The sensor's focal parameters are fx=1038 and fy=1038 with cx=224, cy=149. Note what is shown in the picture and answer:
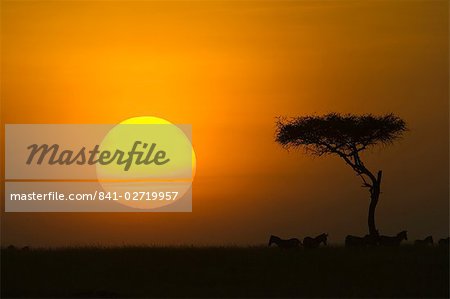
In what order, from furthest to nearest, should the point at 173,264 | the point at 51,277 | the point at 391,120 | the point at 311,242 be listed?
the point at 391,120 < the point at 311,242 < the point at 173,264 < the point at 51,277

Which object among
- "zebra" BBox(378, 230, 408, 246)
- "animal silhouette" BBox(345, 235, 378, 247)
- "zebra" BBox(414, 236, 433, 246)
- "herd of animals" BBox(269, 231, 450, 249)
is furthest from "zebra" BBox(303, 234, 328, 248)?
"zebra" BBox(414, 236, 433, 246)

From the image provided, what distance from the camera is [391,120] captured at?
43688mm

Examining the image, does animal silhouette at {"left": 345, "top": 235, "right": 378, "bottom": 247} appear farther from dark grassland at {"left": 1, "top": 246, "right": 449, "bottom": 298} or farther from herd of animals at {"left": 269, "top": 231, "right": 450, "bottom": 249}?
dark grassland at {"left": 1, "top": 246, "right": 449, "bottom": 298}

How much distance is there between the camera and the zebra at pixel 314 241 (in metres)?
38.4

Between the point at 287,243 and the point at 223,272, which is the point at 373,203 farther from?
the point at 223,272

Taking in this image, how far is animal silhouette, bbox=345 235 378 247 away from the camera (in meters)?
37.6

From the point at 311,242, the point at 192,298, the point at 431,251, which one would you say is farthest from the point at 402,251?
the point at 192,298

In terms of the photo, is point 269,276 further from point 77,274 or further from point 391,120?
point 391,120

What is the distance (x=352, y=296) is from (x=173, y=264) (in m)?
6.85

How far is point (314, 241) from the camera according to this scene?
38938 mm

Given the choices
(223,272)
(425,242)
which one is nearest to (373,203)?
(425,242)

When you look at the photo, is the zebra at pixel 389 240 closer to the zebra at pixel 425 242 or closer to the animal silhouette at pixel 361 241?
the animal silhouette at pixel 361 241

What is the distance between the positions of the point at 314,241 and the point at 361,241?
192 cm

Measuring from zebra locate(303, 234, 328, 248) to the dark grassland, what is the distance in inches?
147
